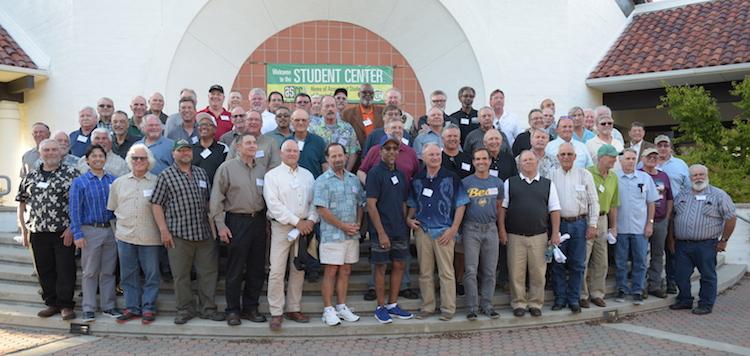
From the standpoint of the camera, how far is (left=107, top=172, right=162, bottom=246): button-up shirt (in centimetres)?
538

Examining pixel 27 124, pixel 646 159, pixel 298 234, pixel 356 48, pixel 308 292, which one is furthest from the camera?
pixel 356 48

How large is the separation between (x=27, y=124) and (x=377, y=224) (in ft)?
28.6

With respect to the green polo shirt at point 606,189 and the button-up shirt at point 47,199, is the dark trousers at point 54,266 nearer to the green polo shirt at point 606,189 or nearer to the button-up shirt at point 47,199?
the button-up shirt at point 47,199

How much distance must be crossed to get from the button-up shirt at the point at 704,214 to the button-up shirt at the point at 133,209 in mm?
6003

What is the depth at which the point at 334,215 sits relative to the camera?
17.5ft

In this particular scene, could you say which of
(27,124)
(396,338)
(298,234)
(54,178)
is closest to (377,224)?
(298,234)

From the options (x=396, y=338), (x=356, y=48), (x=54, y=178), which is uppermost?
(x=356, y=48)

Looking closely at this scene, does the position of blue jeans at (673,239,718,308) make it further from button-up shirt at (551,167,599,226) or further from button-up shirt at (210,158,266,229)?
button-up shirt at (210,158,266,229)

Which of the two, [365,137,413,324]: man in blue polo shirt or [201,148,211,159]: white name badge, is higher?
[201,148,211,159]: white name badge

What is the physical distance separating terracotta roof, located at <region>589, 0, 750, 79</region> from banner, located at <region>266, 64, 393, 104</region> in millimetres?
5154

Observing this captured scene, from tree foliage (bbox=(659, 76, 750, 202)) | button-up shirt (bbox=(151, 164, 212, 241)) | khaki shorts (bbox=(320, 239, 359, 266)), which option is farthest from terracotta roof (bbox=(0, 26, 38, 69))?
tree foliage (bbox=(659, 76, 750, 202))

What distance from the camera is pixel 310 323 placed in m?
5.49

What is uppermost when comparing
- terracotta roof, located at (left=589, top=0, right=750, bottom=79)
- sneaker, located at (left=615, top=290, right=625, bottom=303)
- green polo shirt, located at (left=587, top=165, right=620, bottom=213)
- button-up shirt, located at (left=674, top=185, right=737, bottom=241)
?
terracotta roof, located at (left=589, top=0, right=750, bottom=79)

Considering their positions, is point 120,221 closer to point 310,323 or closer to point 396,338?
point 310,323
